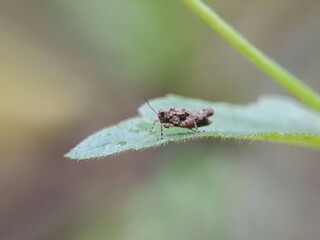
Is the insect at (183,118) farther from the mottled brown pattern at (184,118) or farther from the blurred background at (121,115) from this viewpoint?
the blurred background at (121,115)

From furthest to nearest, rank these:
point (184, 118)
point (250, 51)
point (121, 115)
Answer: point (121, 115), point (184, 118), point (250, 51)

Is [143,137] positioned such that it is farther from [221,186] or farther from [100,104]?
[100,104]

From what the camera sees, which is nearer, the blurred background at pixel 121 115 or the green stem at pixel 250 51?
the green stem at pixel 250 51

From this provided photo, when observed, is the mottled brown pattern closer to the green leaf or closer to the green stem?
the green leaf

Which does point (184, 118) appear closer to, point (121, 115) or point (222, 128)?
point (222, 128)

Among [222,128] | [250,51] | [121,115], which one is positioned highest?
[121,115]

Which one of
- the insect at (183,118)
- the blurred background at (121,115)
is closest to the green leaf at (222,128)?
the insect at (183,118)

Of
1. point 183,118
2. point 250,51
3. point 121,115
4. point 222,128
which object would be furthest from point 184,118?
point 121,115

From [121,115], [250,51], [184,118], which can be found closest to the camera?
[250,51]
